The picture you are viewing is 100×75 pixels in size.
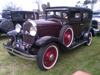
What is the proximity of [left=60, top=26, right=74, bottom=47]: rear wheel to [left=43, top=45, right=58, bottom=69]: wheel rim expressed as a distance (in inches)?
17.7

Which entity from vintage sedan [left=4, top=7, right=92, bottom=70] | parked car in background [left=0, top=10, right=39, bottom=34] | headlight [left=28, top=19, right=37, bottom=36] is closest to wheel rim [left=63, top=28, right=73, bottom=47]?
vintage sedan [left=4, top=7, right=92, bottom=70]

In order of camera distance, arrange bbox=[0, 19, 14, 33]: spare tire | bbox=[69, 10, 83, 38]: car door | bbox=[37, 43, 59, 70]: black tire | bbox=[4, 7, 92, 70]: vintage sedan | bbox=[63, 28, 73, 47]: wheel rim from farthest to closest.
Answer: bbox=[0, 19, 14, 33]: spare tire
bbox=[69, 10, 83, 38]: car door
bbox=[63, 28, 73, 47]: wheel rim
bbox=[4, 7, 92, 70]: vintage sedan
bbox=[37, 43, 59, 70]: black tire

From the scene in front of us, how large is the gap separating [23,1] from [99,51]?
17.1 metres

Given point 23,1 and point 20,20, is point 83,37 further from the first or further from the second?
point 23,1

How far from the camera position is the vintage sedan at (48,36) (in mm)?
3895

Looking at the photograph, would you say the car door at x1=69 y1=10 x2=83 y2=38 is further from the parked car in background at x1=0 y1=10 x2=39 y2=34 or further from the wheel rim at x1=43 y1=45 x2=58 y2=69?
the parked car in background at x1=0 y1=10 x2=39 y2=34

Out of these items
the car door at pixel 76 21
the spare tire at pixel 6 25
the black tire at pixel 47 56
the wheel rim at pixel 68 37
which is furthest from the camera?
the spare tire at pixel 6 25

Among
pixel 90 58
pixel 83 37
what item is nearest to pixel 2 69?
pixel 90 58

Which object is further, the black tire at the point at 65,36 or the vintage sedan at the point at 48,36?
the black tire at the point at 65,36

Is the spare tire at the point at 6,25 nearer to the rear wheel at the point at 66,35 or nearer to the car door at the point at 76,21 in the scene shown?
the car door at the point at 76,21

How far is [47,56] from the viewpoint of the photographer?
13.1 ft

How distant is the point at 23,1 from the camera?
2067 centimetres

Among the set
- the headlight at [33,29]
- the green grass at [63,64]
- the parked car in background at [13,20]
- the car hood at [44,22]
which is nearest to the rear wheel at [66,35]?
the car hood at [44,22]

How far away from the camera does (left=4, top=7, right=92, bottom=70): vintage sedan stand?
3895mm
